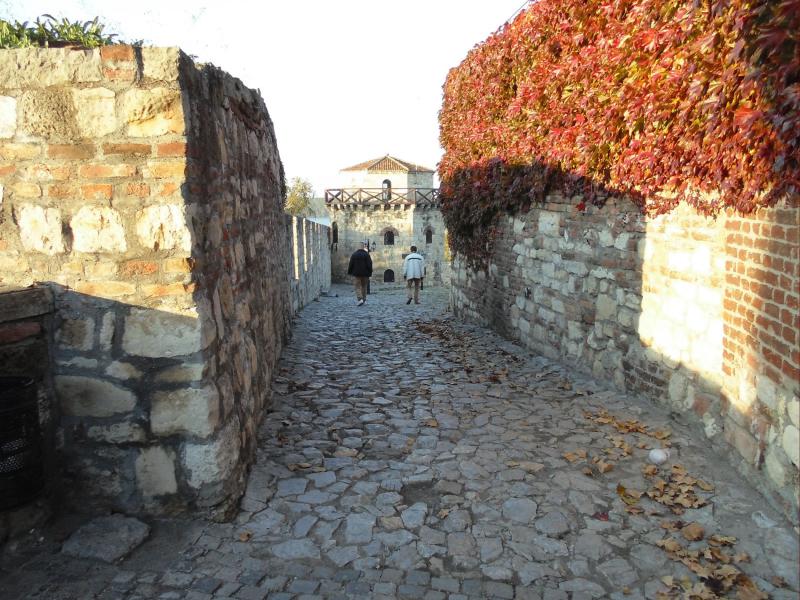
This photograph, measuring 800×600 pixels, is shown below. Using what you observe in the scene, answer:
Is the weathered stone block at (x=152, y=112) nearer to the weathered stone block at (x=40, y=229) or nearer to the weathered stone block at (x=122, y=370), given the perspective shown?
the weathered stone block at (x=40, y=229)

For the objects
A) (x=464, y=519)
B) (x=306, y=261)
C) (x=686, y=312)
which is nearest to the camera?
(x=464, y=519)

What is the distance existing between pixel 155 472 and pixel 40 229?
143 cm

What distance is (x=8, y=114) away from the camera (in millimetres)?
2918

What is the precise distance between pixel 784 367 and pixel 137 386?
3593 mm

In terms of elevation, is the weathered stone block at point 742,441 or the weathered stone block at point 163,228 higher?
the weathered stone block at point 163,228

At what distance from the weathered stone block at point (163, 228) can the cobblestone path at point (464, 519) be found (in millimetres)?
1532

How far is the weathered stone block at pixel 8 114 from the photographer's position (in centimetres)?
292

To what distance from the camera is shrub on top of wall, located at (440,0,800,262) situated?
3.22m

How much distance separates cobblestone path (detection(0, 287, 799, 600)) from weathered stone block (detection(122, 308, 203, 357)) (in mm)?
969

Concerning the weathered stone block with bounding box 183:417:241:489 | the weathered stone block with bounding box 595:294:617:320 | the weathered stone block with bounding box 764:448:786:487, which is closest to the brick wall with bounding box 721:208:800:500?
the weathered stone block with bounding box 764:448:786:487

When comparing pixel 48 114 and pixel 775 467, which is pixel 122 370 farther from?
pixel 775 467

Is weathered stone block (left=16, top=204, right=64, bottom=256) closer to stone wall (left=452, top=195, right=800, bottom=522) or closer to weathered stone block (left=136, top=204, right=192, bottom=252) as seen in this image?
weathered stone block (left=136, top=204, right=192, bottom=252)

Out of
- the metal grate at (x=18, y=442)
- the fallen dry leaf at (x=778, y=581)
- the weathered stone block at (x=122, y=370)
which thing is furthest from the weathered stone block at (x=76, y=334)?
the fallen dry leaf at (x=778, y=581)

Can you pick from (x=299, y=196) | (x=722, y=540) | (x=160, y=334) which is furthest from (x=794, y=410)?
(x=299, y=196)
